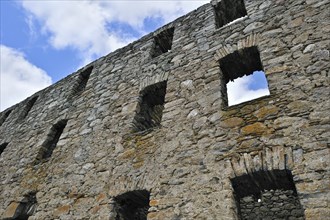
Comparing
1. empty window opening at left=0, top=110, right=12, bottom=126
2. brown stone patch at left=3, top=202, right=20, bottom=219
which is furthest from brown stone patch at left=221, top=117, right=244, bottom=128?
empty window opening at left=0, top=110, right=12, bottom=126

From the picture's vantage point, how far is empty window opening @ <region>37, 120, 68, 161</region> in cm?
743

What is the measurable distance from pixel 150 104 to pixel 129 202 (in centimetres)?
248

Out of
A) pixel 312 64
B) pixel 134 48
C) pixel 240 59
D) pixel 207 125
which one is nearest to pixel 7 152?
pixel 134 48

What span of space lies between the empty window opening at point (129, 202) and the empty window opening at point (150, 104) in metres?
1.67

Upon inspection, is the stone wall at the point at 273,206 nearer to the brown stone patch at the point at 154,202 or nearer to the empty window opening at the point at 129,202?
the empty window opening at the point at 129,202

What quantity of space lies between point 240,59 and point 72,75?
6357mm

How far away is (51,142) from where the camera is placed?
775 centimetres

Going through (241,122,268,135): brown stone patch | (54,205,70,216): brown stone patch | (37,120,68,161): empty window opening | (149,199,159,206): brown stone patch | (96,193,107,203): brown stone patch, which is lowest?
(149,199,159,206): brown stone patch

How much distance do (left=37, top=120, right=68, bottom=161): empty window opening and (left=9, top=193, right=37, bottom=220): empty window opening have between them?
1.20 m

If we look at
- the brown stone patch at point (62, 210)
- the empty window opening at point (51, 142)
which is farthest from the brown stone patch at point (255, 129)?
the empty window opening at point (51, 142)

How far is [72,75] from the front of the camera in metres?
9.59

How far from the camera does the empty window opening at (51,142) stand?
7.43 metres

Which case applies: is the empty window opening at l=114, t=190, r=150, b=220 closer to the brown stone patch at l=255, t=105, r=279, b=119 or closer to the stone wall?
the brown stone patch at l=255, t=105, r=279, b=119

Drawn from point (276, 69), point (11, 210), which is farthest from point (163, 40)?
point (11, 210)
